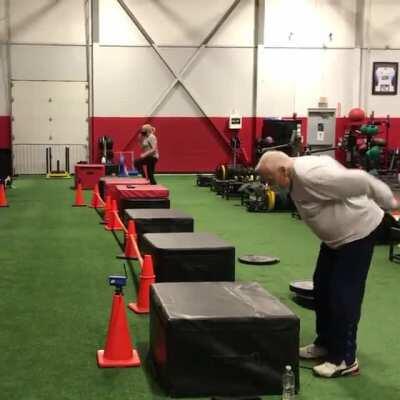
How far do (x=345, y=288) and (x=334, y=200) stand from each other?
483mm

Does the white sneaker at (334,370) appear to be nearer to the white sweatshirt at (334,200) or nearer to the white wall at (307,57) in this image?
the white sweatshirt at (334,200)

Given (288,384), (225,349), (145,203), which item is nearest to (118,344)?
(225,349)

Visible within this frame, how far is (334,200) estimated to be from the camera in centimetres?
330

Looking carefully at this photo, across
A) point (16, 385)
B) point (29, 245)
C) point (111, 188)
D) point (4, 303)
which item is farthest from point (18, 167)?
point (16, 385)

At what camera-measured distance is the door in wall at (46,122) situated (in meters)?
16.8

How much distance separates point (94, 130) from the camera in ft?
56.1

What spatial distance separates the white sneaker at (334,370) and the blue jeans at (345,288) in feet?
0.09

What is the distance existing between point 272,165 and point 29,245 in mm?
4668

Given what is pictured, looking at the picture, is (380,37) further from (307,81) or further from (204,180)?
(204,180)

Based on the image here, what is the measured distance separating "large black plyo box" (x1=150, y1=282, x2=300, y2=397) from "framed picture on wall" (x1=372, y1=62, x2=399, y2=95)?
51.0ft

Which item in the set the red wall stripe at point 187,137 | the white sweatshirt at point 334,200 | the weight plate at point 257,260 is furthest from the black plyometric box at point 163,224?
the red wall stripe at point 187,137

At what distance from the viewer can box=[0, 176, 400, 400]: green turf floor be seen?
3418mm

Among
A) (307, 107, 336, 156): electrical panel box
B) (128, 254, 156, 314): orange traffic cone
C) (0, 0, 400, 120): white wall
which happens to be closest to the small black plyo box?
(128, 254, 156, 314): orange traffic cone

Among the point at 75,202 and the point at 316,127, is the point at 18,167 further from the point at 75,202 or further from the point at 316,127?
the point at 316,127
